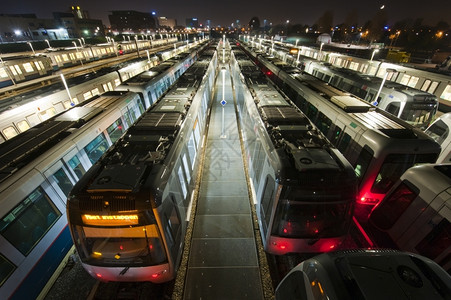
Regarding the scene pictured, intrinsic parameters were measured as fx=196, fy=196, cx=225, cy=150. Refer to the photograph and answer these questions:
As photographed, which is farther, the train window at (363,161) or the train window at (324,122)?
the train window at (324,122)

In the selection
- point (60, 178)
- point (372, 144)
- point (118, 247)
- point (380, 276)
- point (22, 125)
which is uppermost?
point (372, 144)

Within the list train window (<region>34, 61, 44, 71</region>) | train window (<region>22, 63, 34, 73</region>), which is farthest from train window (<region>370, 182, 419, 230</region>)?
train window (<region>34, 61, 44, 71</region>)

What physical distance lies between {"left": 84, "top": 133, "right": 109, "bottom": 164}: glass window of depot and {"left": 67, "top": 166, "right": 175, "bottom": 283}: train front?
3.21 m

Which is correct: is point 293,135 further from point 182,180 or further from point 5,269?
point 5,269

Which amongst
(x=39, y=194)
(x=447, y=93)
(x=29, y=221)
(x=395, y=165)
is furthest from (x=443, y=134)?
(x=29, y=221)

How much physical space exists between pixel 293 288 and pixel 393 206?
447cm

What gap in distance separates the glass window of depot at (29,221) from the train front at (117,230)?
4.80 ft

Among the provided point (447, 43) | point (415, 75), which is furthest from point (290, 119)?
point (447, 43)

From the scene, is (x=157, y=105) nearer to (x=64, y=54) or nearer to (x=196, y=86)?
(x=196, y=86)

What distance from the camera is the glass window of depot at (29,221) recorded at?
4281 mm

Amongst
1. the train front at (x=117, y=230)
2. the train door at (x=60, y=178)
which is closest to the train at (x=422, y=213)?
the train front at (x=117, y=230)

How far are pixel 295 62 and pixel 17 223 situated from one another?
29.7m

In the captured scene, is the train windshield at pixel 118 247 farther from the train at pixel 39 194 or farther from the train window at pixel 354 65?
the train window at pixel 354 65

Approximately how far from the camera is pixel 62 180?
575cm
